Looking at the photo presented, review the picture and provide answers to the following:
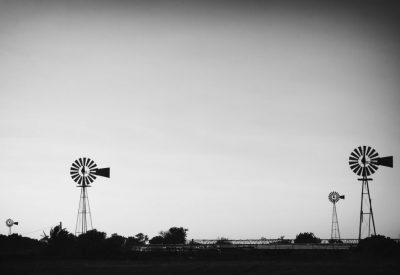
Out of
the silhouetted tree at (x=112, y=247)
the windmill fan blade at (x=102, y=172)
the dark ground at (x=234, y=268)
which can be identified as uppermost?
the windmill fan blade at (x=102, y=172)

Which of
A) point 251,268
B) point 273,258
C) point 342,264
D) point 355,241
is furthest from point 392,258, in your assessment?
point 355,241

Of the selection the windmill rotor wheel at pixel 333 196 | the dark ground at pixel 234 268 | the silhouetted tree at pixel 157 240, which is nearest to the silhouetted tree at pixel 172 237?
the silhouetted tree at pixel 157 240

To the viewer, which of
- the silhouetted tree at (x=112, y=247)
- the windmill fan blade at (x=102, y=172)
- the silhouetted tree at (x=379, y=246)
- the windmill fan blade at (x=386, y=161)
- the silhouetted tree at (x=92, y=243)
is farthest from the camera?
the windmill fan blade at (x=102, y=172)

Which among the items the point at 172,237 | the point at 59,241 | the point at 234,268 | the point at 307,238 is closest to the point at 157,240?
Answer: the point at 172,237

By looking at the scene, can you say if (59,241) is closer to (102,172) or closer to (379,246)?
(102,172)

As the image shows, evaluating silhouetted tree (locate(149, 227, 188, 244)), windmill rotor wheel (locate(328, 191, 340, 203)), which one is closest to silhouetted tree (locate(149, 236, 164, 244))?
silhouetted tree (locate(149, 227, 188, 244))

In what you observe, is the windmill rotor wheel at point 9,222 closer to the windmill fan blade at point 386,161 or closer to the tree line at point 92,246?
the tree line at point 92,246

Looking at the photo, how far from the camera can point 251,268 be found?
3347 cm

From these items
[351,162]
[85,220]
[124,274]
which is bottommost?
[124,274]

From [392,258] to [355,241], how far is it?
1703cm

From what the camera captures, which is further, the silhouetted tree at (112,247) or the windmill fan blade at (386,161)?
the windmill fan blade at (386,161)

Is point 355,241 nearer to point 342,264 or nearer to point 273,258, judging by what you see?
point 273,258

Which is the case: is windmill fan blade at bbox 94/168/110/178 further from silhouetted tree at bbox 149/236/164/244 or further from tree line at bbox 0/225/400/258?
silhouetted tree at bbox 149/236/164/244

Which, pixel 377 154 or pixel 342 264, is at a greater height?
pixel 377 154
